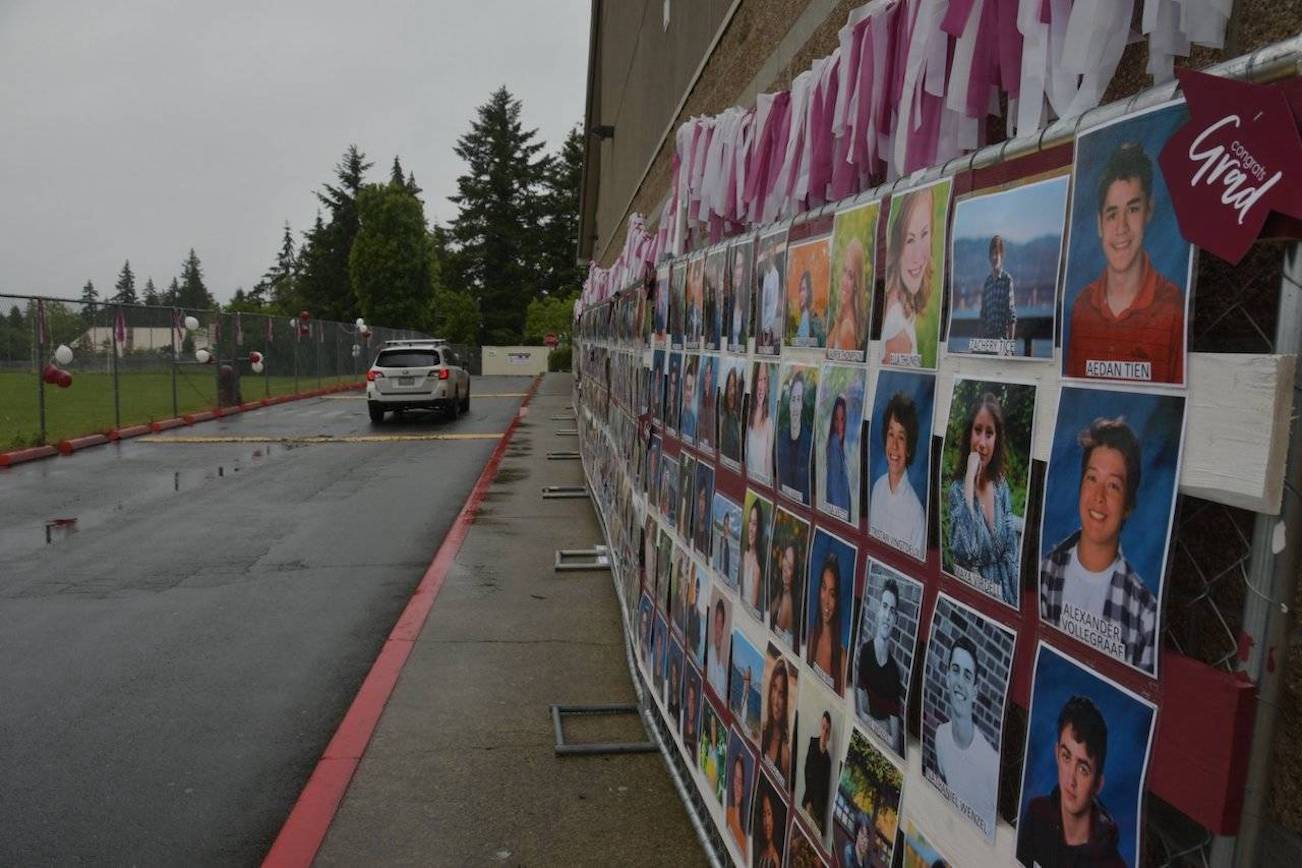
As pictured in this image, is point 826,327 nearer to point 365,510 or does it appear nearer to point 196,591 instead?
point 196,591

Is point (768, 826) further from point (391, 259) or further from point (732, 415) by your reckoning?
point (391, 259)

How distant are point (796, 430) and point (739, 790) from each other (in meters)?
1.19

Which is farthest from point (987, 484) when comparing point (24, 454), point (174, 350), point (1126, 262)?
point (174, 350)

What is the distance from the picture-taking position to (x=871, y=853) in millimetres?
2105

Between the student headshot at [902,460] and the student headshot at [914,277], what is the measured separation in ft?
0.16

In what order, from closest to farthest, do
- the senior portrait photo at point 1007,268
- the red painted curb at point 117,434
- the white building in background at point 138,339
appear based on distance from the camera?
the senior portrait photo at point 1007,268 < the red painted curb at point 117,434 < the white building in background at point 138,339

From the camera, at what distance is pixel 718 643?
11.1 ft

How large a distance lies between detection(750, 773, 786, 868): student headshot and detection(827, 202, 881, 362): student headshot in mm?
1200

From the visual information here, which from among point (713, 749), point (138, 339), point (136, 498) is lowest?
point (136, 498)

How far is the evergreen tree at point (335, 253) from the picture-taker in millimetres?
84312

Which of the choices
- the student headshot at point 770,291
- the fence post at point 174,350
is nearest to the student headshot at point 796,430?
the student headshot at point 770,291

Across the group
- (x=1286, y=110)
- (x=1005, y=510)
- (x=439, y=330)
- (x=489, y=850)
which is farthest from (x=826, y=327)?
(x=439, y=330)

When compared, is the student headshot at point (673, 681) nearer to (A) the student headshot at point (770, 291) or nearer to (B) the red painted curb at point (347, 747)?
(B) the red painted curb at point (347, 747)

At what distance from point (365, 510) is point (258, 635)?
190 inches
